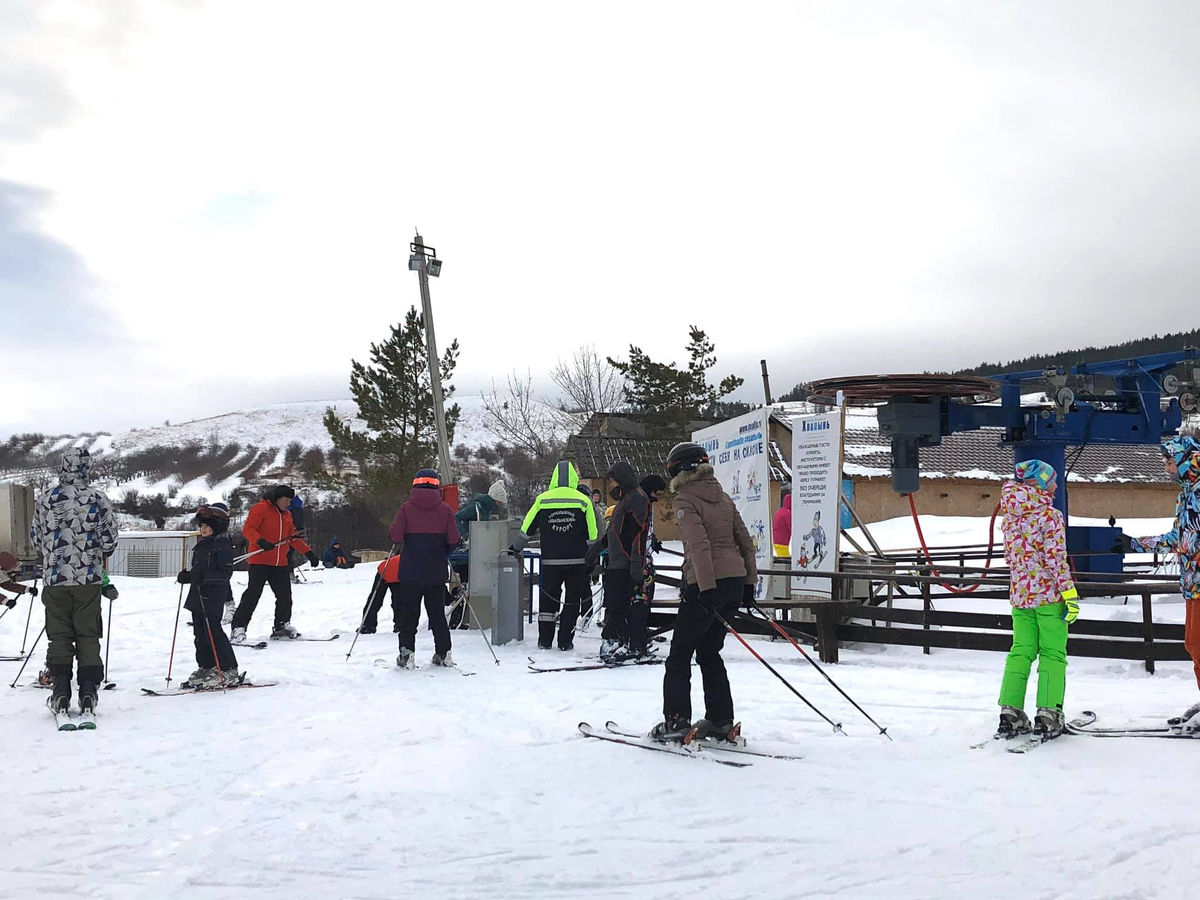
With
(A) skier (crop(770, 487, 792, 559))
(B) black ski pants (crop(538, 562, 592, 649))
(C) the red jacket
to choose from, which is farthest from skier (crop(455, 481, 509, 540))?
(A) skier (crop(770, 487, 792, 559))

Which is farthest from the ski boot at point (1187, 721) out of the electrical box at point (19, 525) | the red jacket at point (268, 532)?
the electrical box at point (19, 525)

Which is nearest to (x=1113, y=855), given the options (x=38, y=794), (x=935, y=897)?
(x=935, y=897)

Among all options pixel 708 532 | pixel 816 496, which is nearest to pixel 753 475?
pixel 816 496

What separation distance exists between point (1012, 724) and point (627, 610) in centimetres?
449

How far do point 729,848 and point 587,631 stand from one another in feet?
27.8

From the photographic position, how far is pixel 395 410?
135 ft

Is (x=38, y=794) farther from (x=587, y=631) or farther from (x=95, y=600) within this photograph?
(x=587, y=631)

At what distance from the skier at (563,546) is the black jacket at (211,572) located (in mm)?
3293

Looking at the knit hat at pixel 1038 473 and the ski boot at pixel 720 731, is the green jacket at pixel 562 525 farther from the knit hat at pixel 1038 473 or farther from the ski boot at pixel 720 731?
the knit hat at pixel 1038 473

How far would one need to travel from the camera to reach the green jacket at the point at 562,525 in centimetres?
1102

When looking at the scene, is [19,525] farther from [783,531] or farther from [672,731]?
[672,731]

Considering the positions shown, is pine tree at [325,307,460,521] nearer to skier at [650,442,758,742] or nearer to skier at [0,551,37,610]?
skier at [0,551,37,610]

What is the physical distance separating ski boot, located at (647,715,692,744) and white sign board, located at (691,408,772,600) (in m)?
6.22

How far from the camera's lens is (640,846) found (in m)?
4.79
